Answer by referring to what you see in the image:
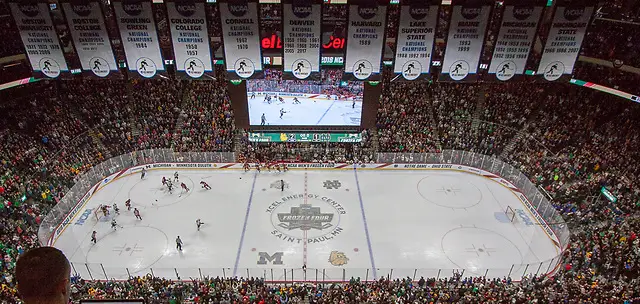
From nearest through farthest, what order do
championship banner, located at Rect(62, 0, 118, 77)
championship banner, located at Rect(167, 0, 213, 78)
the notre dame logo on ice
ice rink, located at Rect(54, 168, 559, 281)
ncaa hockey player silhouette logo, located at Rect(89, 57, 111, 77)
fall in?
championship banner, located at Rect(62, 0, 118, 77) < championship banner, located at Rect(167, 0, 213, 78) < ncaa hockey player silhouette logo, located at Rect(89, 57, 111, 77) < ice rink, located at Rect(54, 168, 559, 281) < the notre dame logo on ice

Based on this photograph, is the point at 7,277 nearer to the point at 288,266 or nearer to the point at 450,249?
the point at 288,266

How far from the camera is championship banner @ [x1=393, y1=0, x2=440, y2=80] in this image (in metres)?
20.5

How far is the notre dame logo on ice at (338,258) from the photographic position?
910 inches

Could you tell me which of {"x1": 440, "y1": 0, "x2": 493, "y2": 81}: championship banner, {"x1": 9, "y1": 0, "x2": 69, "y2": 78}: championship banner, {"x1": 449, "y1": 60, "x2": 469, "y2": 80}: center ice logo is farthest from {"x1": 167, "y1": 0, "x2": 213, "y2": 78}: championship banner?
{"x1": 449, "y1": 60, "x2": 469, "y2": 80}: center ice logo

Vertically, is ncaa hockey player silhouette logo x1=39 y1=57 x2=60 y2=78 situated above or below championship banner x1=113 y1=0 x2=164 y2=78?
below

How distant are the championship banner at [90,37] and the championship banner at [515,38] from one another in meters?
19.3

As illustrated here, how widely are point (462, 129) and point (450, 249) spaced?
38.3ft

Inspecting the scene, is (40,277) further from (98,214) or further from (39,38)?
(98,214)

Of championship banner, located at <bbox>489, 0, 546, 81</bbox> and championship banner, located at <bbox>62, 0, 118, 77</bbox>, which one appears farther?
championship banner, located at <bbox>489, 0, 546, 81</bbox>

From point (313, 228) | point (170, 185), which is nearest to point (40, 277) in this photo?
point (313, 228)

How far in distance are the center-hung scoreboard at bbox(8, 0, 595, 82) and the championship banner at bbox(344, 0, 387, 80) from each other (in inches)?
2.0

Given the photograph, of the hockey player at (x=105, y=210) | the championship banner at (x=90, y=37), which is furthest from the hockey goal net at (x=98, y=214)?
the championship banner at (x=90, y=37)

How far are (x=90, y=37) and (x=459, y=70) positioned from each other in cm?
1855

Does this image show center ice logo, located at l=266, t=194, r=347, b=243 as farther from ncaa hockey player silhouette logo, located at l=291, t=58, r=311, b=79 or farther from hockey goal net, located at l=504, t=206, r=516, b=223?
hockey goal net, located at l=504, t=206, r=516, b=223
